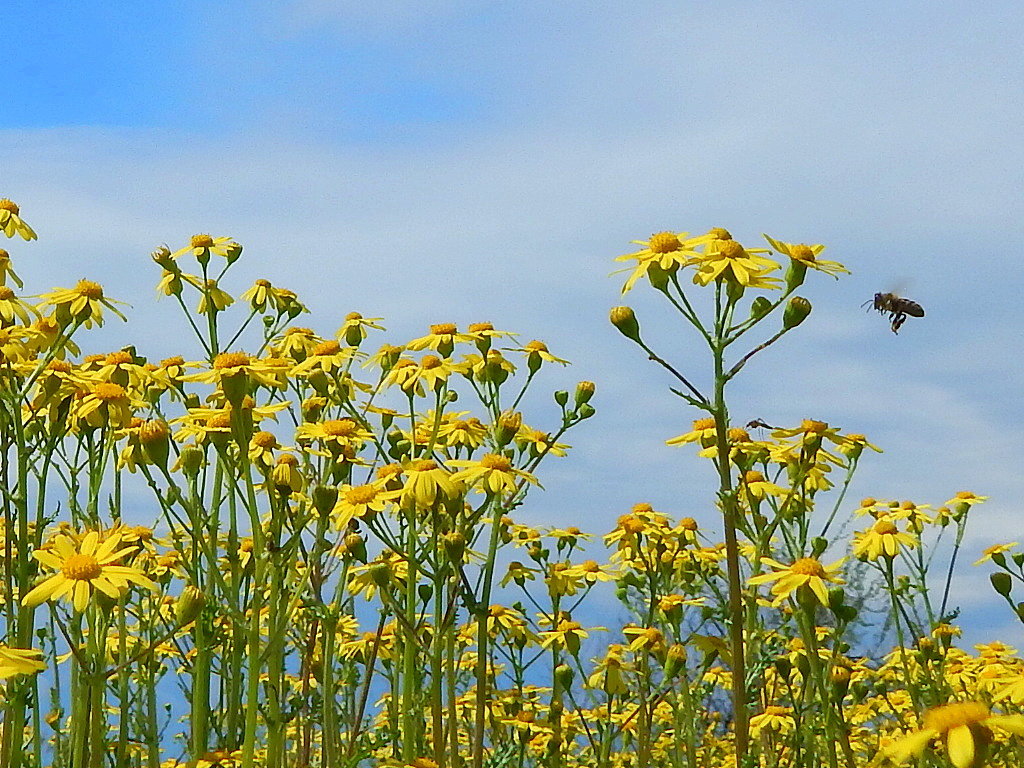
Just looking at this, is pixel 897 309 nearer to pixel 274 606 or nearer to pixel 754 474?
pixel 754 474

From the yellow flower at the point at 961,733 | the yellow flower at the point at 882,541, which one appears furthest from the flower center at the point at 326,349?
the yellow flower at the point at 961,733

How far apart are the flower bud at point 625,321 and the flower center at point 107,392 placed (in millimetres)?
1568

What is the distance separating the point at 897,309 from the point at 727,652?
3.43 meters

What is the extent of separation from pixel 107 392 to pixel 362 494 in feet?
2.88

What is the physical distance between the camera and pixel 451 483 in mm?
3131

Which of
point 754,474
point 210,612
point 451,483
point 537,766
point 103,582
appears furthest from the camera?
point 537,766

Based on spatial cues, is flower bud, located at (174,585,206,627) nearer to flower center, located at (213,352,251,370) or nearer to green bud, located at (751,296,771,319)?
flower center, located at (213,352,251,370)

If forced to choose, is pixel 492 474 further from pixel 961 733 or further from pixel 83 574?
pixel 961 733

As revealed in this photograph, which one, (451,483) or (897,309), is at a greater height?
(897,309)

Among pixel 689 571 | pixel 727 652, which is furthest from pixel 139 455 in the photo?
pixel 689 571

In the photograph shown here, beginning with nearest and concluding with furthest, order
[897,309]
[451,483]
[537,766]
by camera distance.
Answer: [451,483] → [537,766] → [897,309]

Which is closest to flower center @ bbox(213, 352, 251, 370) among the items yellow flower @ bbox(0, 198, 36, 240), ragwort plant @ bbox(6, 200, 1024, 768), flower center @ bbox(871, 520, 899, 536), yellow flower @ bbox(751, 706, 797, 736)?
ragwort plant @ bbox(6, 200, 1024, 768)

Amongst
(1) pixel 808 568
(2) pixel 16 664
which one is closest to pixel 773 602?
(1) pixel 808 568

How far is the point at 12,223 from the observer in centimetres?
493
